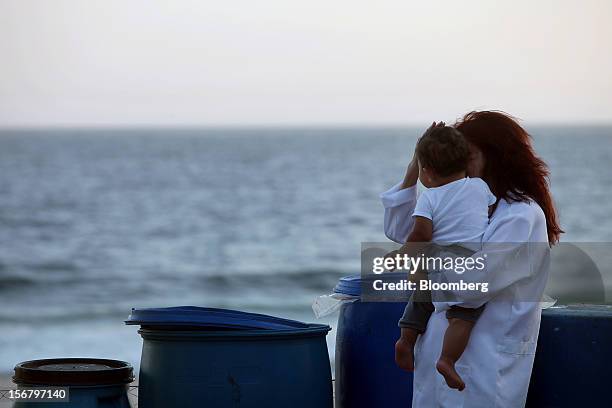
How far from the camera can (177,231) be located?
1243 inches

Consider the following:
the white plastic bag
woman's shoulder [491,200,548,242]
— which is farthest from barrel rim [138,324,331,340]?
woman's shoulder [491,200,548,242]

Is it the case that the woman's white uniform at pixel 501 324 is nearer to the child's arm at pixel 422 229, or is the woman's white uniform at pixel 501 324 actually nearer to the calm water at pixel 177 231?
the child's arm at pixel 422 229

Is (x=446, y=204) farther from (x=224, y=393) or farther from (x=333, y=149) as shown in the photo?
(x=333, y=149)

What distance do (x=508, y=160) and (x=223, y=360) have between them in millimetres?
1310

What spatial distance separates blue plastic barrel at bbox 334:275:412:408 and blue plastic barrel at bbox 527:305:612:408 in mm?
594

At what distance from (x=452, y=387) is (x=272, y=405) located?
914mm

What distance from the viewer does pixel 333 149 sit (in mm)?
71375

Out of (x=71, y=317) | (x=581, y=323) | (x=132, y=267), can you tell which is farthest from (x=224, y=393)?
(x=132, y=267)

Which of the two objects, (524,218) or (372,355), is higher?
(524,218)

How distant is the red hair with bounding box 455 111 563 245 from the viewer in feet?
12.1

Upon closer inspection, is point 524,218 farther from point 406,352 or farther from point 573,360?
point 573,360

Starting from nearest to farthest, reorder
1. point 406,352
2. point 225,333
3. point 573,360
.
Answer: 1. point 406,352
2. point 573,360
3. point 225,333

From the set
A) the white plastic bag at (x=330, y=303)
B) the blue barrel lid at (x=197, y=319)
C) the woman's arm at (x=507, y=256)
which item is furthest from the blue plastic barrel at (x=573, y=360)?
the blue barrel lid at (x=197, y=319)

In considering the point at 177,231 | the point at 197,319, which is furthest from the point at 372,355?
the point at 177,231
